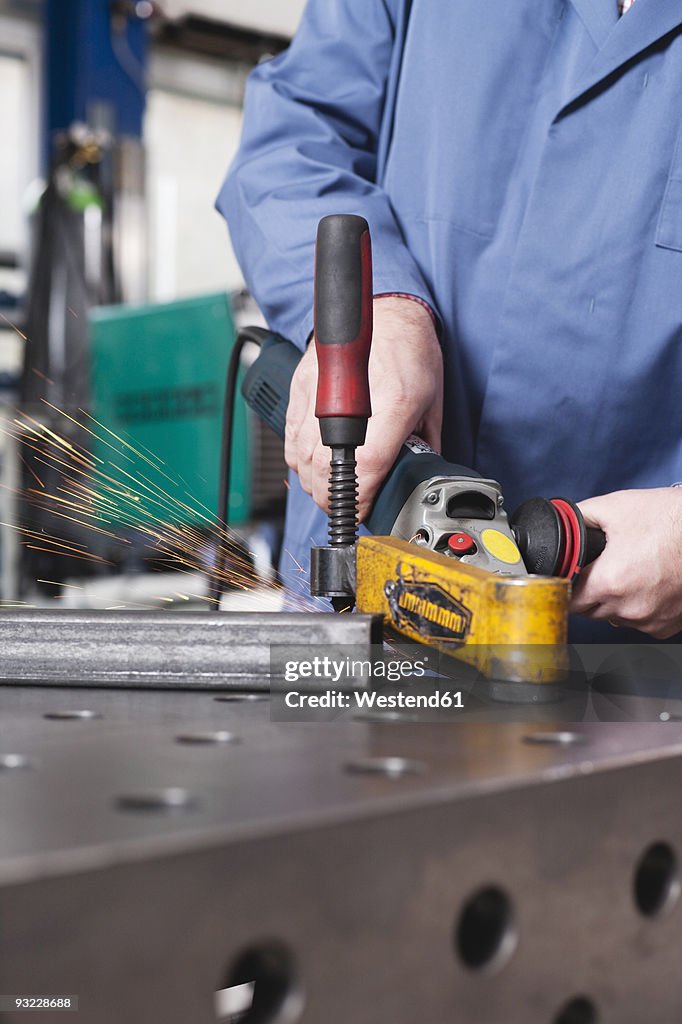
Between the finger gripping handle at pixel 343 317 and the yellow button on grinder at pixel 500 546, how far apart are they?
150mm

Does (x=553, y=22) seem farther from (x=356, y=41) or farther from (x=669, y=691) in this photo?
(x=669, y=691)

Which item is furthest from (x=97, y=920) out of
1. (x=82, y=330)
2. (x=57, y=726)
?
(x=82, y=330)

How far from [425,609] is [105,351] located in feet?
10.1

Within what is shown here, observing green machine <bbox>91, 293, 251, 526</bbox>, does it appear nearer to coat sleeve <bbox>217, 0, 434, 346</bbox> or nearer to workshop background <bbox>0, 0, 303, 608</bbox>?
workshop background <bbox>0, 0, 303, 608</bbox>

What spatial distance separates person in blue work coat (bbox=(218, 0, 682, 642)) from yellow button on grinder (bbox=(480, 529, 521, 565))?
17 centimetres

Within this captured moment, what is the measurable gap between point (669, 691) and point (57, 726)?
0.42 m

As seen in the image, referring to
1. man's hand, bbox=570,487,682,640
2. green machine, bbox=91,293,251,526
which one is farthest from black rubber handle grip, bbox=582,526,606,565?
green machine, bbox=91,293,251,526

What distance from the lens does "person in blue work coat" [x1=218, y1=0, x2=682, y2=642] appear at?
1.07 m

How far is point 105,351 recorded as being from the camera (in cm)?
357

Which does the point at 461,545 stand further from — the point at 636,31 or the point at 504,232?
the point at 636,31

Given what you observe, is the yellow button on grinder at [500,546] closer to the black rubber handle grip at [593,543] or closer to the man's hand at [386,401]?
the black rubber handle grip at [593,543]

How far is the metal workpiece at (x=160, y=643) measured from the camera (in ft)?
2.23

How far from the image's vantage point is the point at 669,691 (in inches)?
28.4

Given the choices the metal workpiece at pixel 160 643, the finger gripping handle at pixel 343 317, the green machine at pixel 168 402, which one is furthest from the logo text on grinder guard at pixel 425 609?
the green machine at pixel 168 402
